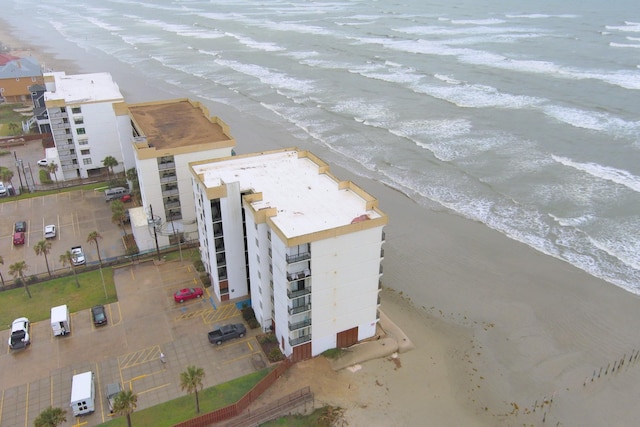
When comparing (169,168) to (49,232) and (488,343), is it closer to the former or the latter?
(49,232)

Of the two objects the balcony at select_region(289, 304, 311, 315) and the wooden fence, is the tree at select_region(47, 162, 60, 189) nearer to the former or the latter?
the wooden fence

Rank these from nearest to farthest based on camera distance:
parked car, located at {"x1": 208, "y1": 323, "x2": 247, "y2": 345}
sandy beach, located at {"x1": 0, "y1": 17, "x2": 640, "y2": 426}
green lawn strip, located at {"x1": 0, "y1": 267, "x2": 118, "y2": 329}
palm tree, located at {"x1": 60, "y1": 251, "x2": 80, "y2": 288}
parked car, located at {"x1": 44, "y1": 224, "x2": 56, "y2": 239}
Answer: sandy beach, located at {"x1": 0, "y1": 17, "x2": 640, "y2": 426} → parked car, located at {"x1": 208, "y1": 323, "x2": 247, "y2": 345} → green lawn strip, located at {"x1": 0, "y1": 267, "x2": 118, "y2": 329} → palm tree, located at {"x1": 60, "y1": 251, "x2": 80, "y2": 288} → parked car, located at {"x1": 44, "y1": 224, "x2": 56, "y2": 239}

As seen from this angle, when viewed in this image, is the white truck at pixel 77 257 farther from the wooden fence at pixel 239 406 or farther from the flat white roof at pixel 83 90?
the wooden fence at pixel 239 406

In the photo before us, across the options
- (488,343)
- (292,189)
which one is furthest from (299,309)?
(488,343)

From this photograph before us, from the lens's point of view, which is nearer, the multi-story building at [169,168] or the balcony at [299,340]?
the balcony at [299,340]

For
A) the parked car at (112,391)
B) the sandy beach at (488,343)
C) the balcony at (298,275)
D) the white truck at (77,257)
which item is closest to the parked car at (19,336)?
the white truck at (77,257)

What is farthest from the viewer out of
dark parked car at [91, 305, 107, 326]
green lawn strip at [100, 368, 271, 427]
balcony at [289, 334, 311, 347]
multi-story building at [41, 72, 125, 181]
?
multi-story building at [41, 72, 125, 181]

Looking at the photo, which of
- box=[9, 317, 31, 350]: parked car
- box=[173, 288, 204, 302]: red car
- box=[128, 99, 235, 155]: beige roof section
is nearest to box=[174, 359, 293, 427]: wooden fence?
box=[173, 288, 204, 302]: red car
